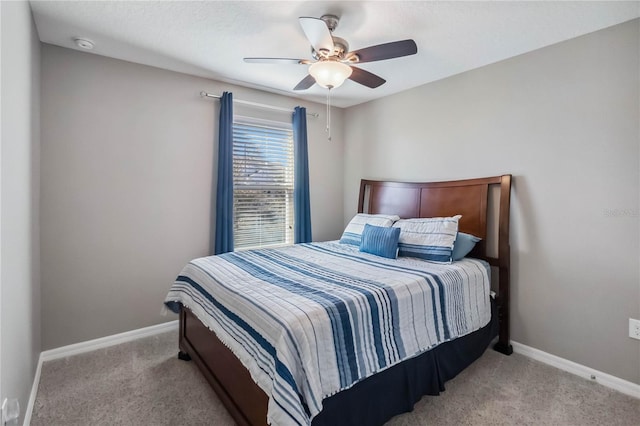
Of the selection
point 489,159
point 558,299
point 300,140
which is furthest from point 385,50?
point 558,299

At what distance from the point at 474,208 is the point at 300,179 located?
196cm

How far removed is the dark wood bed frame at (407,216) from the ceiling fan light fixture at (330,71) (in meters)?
1.61

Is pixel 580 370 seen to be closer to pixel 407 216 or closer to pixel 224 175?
pixel 407 216

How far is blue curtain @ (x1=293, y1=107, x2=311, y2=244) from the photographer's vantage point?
3887 millimetres

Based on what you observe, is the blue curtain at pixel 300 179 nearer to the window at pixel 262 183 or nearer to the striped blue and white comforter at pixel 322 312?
the window at pixel 262 183

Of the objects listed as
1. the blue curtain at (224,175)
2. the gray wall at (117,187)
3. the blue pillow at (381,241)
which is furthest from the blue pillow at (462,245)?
the gray wall at (117,187)

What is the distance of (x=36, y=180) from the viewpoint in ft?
7.72

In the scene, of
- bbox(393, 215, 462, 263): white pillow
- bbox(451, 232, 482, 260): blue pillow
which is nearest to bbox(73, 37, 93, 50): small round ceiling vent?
bbox(393, 215, 462, 263): white pillow

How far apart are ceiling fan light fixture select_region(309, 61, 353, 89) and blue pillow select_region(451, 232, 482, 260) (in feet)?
5.29

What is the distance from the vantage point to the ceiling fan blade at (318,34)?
179 centimetres

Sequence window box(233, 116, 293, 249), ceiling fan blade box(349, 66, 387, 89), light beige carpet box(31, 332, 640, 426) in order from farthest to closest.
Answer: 1. window box(233, 116, 293, 249)
2. ceiling fan blade box(349, 66, 387, 89)
3. light beige carpet box(31, 332, 640, 426)

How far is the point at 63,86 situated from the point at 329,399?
308cm

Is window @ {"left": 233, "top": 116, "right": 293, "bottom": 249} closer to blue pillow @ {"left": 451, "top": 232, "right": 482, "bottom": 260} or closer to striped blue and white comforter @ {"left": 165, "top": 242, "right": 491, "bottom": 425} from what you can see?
striped blue and white comforter @ {"left": 165, "top": 242, "right": 491, "bottom": 425}

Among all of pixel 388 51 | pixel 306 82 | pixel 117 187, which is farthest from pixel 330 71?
pixel 117 187
